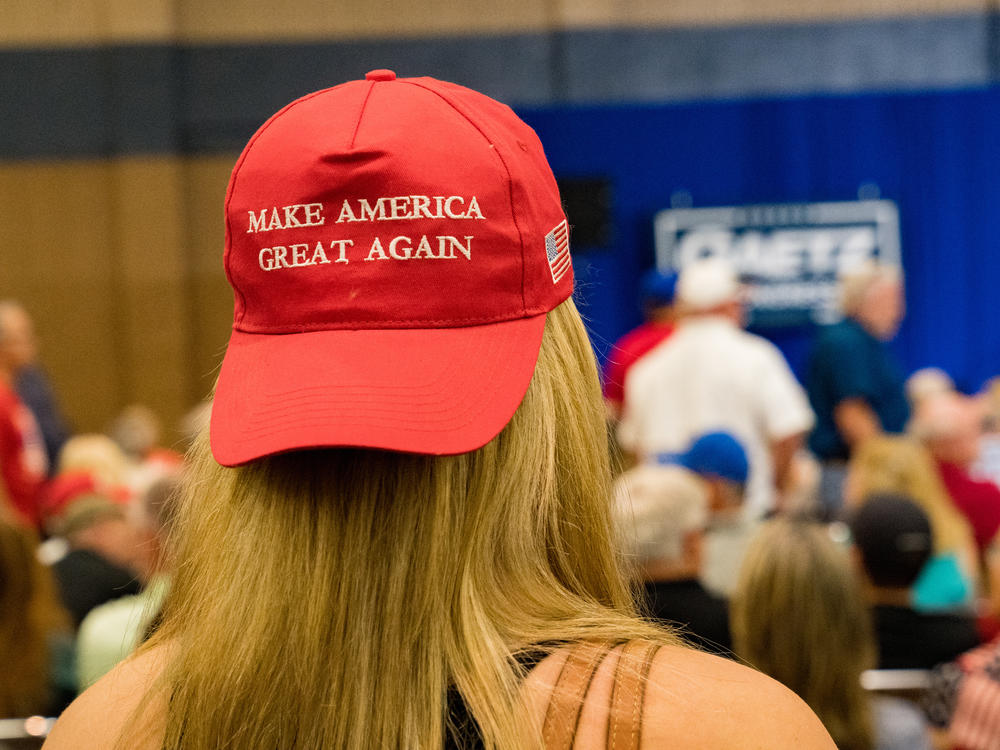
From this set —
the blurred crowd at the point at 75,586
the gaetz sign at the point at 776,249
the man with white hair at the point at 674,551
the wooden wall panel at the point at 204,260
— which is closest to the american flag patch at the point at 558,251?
the blurred crowd at the point at 75,586

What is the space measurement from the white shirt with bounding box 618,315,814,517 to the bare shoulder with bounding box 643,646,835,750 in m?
3.82

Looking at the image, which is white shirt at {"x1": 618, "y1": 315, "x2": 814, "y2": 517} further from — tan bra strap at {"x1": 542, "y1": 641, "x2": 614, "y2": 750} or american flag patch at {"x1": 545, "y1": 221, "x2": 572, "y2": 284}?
tan bra strap at {"x1": 542, "y1": 641, "x2": 614, "y2": 750}

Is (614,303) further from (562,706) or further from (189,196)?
(562,706)

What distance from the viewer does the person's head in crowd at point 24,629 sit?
283 cm

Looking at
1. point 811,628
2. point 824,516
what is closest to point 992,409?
point 824,516

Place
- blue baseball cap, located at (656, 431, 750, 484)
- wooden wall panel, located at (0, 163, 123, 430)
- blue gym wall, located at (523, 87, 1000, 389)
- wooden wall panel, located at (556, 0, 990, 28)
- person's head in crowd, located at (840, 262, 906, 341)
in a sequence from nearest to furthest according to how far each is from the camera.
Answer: blue baseball cap, located at (656, 431, 750, 484) < person's head in crowd, located at (840, 262, 906, 341) < blue gym wall, located at (523, 87, 1000, 389) < wooden wall panel, located at (0, 163, 123, 430) < wooden wall panel, located at (556, 0, 990, 28)

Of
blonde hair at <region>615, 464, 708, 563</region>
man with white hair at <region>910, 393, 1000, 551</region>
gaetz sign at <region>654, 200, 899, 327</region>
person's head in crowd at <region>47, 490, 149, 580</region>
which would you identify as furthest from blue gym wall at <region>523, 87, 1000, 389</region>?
blonde hair at <region>615, 464, 708, 563</region>

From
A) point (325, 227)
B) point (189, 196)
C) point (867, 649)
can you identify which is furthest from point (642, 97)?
point (325, 227)

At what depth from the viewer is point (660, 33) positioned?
352 inches

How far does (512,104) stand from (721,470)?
540cm

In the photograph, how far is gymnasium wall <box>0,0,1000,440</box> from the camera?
331 inches

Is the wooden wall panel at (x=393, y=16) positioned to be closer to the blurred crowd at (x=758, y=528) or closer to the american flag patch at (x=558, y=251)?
the blurred crowd at (x=758, y=528)

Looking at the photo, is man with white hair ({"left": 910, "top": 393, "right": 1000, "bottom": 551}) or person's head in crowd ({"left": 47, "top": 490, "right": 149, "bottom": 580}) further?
man with white hair ({"left": 910, "top": 393, "right": 1000, "bottom": 551})

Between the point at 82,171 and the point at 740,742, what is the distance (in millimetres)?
8768
